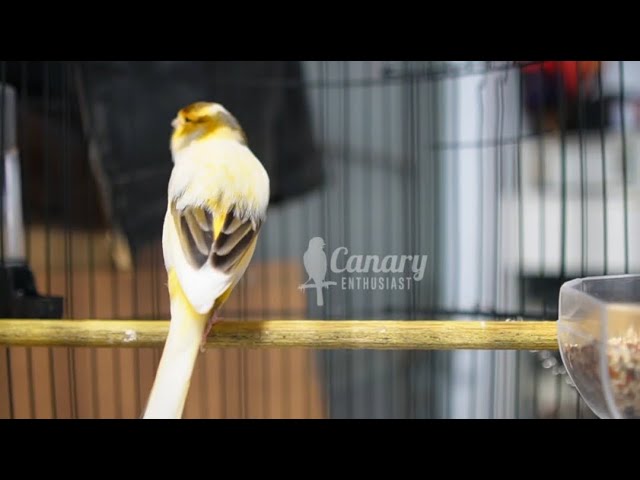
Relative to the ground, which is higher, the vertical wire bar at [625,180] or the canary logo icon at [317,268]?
the vertical wire bar at [625,180]

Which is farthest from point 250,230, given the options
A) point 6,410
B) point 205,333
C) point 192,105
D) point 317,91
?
point 6,410

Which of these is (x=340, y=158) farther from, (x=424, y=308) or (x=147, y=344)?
(x=147, y=344)

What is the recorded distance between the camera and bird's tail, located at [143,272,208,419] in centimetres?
96

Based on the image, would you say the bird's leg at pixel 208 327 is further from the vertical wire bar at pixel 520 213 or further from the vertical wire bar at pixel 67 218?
the vertical wire bar at pixel 520 213

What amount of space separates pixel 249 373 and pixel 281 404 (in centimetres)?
12

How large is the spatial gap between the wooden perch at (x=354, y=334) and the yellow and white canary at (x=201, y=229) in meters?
0.06

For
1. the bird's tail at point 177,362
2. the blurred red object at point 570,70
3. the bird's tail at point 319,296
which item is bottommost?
the bird's tail at point 177,362

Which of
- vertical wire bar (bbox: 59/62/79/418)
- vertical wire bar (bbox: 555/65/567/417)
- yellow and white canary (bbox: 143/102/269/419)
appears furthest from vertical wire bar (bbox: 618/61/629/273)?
vertical wire bar (bbox: 59/62/79/418)

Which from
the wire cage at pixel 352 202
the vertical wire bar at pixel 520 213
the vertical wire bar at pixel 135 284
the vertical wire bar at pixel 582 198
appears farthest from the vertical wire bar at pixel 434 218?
the vertical wire bar at pixel 135 284

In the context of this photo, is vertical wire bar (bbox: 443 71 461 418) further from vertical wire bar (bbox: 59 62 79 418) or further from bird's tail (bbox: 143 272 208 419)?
vertical wire bar (bbox: 59 62 79 418)

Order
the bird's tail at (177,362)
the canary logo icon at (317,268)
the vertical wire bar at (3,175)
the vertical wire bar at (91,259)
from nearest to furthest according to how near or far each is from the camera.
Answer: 1. the bird's tail at (177,362)
2. the canary logo icon at (317,268)
3. the vertical wire bar at (3,175)
4. the vertical wire bar at (91,259)

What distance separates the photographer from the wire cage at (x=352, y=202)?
4.23ft

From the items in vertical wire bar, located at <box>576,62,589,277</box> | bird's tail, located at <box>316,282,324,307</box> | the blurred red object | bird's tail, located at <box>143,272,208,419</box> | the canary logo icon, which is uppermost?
the blurred red object

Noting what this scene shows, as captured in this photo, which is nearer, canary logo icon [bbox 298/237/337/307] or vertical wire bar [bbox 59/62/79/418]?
canary logo icon [bbox 298/237/337/307]
